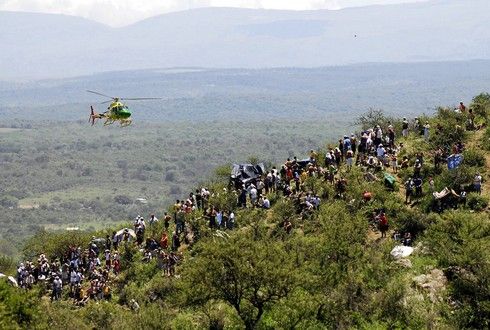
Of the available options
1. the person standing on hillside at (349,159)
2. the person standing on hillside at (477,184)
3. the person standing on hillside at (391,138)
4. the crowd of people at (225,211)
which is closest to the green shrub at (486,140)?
the crowd of people at (225,211)

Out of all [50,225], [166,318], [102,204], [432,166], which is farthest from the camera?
[102,204]

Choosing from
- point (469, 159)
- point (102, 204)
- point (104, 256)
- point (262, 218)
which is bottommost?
point (102, 204)

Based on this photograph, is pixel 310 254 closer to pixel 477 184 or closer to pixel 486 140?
pixel 477 184

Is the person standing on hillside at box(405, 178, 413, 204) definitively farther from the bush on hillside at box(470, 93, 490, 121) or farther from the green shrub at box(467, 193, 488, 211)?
the bush on hillside at box(470, 93, 490, 121)

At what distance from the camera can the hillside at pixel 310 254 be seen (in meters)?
27.4

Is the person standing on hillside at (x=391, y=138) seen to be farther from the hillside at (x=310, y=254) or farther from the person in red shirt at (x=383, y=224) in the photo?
the person in red shirt at (x=383, y=224)

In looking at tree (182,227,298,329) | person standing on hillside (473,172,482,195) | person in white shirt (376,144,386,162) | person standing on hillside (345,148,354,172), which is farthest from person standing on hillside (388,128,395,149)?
tree (182,227,298,329)

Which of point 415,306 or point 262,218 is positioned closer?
point 415,306

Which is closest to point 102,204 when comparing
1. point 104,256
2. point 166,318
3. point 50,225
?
point 50,225

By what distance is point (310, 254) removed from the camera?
104 feet

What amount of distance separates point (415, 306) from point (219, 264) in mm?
7533

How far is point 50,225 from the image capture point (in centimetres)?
17038

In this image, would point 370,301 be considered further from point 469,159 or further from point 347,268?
point 469,159

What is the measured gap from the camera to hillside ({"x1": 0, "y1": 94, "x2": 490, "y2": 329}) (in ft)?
89.9
